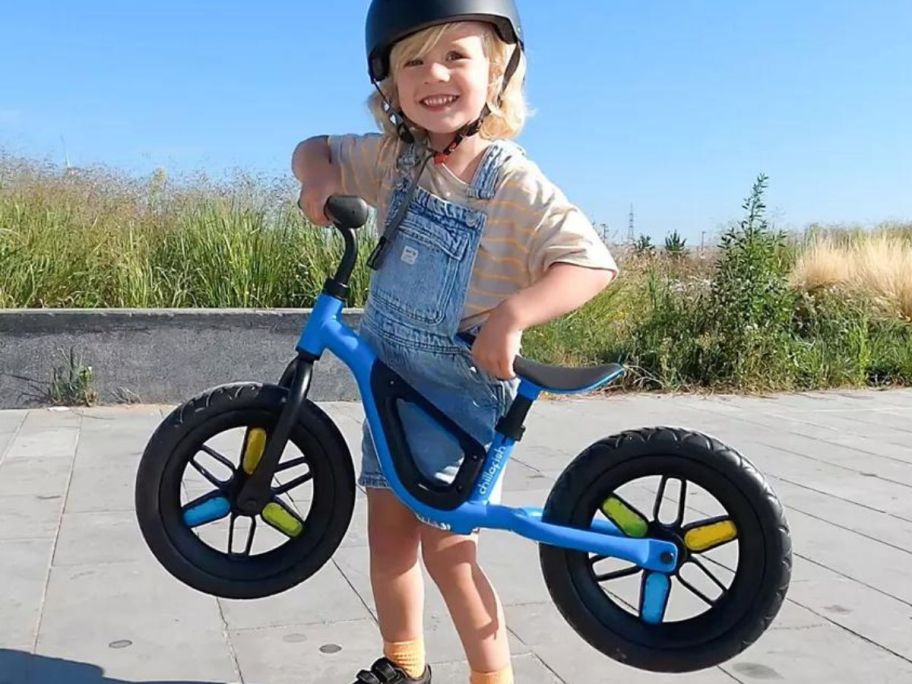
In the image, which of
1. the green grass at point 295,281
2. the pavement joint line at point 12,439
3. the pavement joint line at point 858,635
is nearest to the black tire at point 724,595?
the pavement joint line at point 858,635

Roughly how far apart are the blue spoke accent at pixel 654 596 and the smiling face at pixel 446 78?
0.98 m

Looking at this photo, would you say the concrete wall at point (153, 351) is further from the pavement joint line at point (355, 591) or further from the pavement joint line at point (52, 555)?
the pavement joint line at point (355, 591)

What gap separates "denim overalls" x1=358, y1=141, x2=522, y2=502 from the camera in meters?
2.06

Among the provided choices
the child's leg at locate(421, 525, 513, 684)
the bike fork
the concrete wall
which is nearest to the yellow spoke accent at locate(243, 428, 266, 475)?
the bike fork

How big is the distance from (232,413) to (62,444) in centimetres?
362

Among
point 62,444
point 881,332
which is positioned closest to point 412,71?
point 62,444

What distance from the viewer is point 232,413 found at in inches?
82.4

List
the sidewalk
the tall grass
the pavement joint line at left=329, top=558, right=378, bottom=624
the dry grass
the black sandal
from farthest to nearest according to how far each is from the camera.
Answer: the dry grass
the tall grass
the pavement joint line at left=329, top=558, right=378, bottom=624
the sidewalk
the black sandal

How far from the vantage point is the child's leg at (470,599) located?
2199mm

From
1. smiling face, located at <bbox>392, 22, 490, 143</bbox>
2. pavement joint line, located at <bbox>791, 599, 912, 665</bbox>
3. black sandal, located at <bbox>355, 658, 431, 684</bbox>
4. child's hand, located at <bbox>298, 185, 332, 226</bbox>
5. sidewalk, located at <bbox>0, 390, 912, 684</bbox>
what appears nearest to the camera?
smiling face, located at <bbox>392, 22, 490, 143</bbox>

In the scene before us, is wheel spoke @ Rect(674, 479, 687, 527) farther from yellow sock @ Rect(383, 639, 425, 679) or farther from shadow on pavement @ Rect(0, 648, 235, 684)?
shadow on pavement @ Rect(0, 648, 235, 684)

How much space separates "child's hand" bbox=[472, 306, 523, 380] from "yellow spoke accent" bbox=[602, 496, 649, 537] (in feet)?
1.22

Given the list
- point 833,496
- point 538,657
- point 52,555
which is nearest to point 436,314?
point 538,657

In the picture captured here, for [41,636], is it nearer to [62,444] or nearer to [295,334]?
[62,444]
